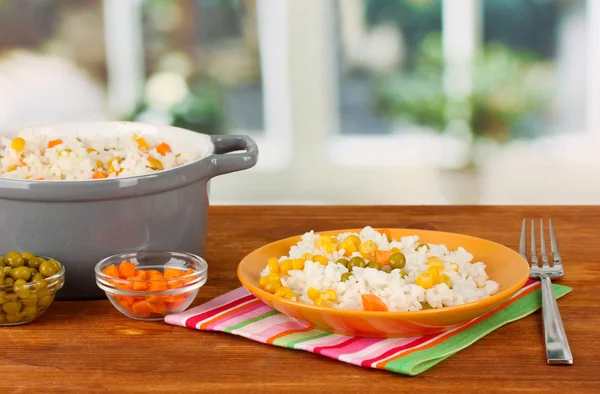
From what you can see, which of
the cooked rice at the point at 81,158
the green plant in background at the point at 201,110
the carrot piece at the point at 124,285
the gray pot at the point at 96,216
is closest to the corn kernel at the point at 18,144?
the cooked rice at the point at 81,158

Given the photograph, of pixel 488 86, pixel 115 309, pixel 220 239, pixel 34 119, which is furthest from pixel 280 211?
pixel 34 119

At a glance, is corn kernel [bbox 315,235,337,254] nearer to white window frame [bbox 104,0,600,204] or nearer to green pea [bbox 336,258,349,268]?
green pea [bbox 336,258,349,268]

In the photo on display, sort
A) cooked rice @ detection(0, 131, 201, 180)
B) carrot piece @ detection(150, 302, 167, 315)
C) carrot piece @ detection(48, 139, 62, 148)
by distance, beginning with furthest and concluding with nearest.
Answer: carrot piece @ detection(48, 139, 62, 148), cooked rice @ detection(0, 131, 201, 180), carrot piece @ detection(150, 302, 167, 315)

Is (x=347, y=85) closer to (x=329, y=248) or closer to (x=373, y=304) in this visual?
(x=329, y=248)

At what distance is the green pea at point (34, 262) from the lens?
1188mm

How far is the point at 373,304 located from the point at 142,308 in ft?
1.09

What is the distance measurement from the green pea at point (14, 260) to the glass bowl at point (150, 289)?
0.10 metres

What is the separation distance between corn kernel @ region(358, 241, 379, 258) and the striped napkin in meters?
0.14

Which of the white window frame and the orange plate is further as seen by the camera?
the white window frame

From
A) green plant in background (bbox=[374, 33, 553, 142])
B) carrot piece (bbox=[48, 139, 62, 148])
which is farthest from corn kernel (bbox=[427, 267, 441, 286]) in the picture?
green plant in background (bbox=[374, 33, 553, 142])

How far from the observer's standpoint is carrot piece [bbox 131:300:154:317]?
1163mm

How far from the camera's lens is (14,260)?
1.17 metres

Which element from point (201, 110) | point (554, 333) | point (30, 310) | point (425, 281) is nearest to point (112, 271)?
point (30, 310)

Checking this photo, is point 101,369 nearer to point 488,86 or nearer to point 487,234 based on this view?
point 487,234
